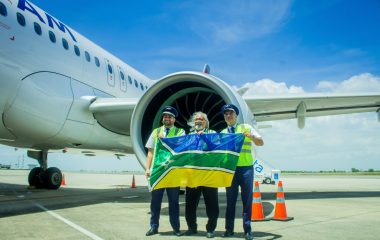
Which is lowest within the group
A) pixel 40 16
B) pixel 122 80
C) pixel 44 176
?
pixel 44 176

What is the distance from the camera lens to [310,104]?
980 centimetres

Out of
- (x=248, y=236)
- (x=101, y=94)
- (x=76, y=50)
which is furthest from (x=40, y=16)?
(x=248, y=236)

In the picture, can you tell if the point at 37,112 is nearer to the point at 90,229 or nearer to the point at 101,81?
the point at 101,81

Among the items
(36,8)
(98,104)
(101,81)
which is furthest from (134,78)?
(36,8)

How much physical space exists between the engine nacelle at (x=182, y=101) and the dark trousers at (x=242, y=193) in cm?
141

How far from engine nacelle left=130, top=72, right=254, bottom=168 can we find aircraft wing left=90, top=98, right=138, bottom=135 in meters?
1.35

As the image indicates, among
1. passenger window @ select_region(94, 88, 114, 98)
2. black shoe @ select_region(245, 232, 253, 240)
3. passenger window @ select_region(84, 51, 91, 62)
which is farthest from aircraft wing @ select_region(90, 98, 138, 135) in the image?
black shoe @ select_region(245, 232, 253, 240)

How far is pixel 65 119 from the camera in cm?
840

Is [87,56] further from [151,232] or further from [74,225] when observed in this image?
[151,232]

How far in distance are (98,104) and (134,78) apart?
345 centimetres

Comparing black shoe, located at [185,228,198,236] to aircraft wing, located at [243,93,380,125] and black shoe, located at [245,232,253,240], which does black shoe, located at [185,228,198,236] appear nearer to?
black shoe, located at [245,232,253,240]

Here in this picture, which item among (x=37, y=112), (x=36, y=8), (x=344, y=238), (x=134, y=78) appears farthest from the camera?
(x=134, y=78)

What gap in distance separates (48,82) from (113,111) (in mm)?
1698

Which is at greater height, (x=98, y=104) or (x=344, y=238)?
(x=98, y=104)
